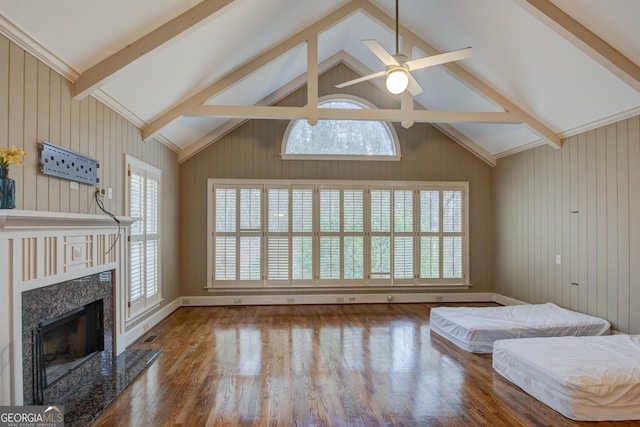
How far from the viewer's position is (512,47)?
4.03m

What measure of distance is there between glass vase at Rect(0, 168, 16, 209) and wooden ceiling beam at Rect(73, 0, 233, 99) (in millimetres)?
1264

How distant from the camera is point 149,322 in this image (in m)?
4.70

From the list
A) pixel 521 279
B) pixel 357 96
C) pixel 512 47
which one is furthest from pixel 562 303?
pixel 357 96

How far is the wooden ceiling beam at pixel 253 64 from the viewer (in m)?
4.45

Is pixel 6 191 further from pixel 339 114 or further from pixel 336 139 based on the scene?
pixel 336 139

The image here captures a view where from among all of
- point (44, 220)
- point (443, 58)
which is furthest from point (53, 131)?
point (443, 58)

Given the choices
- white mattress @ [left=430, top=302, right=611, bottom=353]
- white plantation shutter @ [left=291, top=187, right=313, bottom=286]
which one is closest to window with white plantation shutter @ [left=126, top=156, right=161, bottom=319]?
white plantation shutter @ [left=291, top=187, right=313, bottom=286]

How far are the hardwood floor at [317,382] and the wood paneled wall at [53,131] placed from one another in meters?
1.71

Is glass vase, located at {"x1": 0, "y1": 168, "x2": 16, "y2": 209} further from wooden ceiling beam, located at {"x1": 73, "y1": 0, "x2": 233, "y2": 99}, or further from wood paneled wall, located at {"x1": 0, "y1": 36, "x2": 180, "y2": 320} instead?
wooden ceiling beam, located at {"x1": 73, "y1": 0, "x2": 233, "y2": 99}

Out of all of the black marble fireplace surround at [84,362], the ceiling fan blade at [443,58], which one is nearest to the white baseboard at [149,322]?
the black marble fireplace surround at [84,362]

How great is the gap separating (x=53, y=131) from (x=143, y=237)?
1992 millimetres

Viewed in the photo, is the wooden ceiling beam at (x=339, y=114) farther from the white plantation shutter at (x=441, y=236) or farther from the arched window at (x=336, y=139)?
the white plantation shutter at (x=441, y=236)

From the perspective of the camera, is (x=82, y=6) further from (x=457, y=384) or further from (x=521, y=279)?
(x=521, y=279)

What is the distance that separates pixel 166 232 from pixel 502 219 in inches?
222
